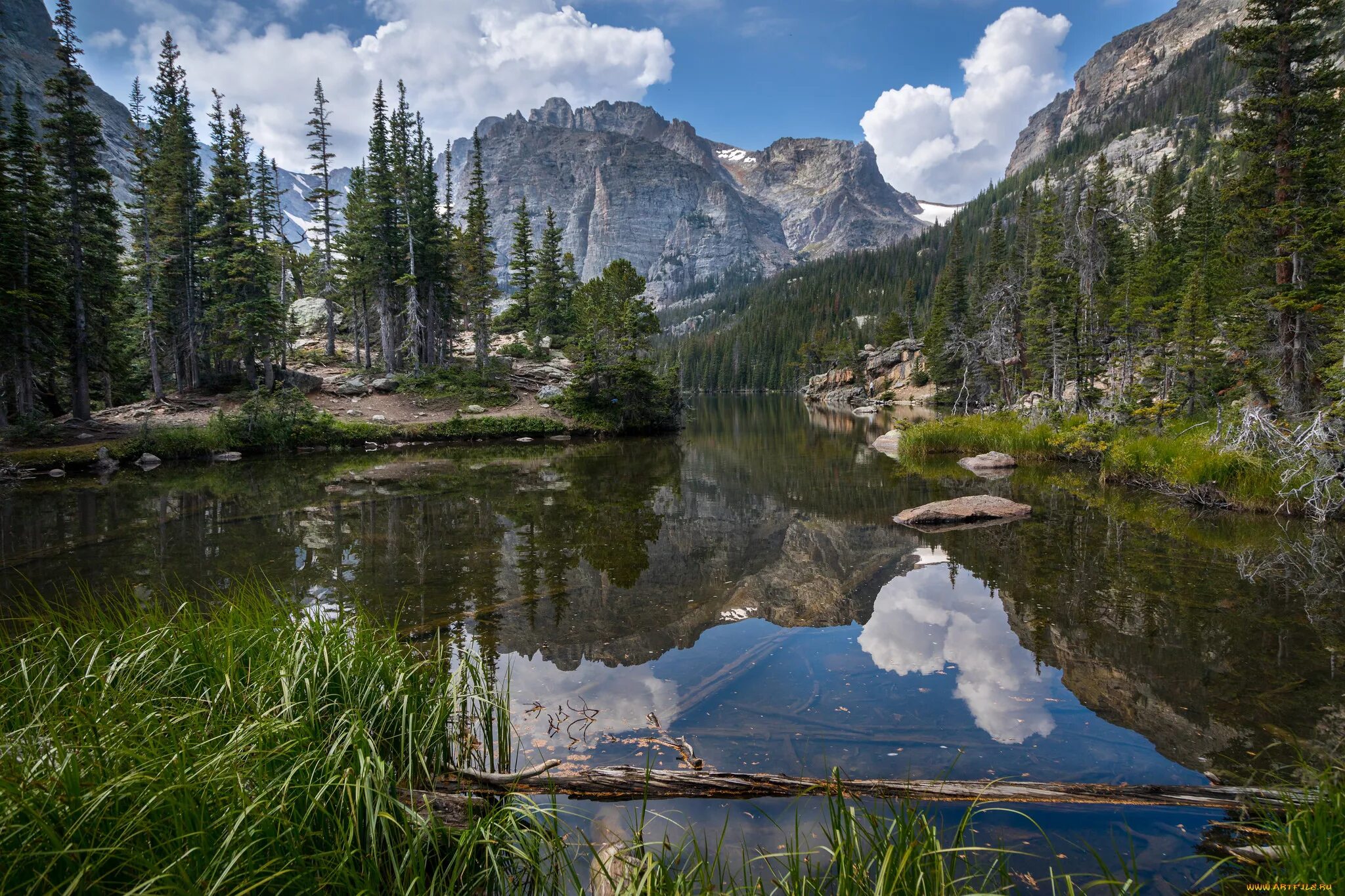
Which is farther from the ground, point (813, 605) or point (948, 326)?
point (948, 326)

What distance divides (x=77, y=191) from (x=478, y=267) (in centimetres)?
2094

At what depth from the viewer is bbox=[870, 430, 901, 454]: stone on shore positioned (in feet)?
87.1

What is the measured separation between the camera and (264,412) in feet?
84.4

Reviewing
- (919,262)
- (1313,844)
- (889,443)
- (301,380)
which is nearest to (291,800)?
(1313,844)

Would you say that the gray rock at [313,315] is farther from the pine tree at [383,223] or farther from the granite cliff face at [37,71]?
the granite cliff face at [37,71]

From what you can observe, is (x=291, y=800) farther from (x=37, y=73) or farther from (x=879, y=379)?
(x=37, y=73)

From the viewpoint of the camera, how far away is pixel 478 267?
137ft

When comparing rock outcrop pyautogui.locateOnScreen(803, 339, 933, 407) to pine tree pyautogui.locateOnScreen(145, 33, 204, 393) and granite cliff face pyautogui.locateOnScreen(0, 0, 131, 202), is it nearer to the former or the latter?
pine tree pyautogui.locateOnScreen(145, 33, 204, 393)

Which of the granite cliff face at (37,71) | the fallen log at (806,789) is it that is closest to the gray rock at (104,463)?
the fallen log at (806,789)

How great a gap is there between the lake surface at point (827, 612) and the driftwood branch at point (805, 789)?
0.47 feet

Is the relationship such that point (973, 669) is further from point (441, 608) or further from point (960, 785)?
point (441, 608)

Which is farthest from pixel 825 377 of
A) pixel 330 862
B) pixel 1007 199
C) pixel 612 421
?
pixel 330 862

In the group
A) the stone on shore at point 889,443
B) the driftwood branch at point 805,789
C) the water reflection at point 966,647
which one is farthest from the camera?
the stone on shore at point 889,443

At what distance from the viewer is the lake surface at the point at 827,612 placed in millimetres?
4699
